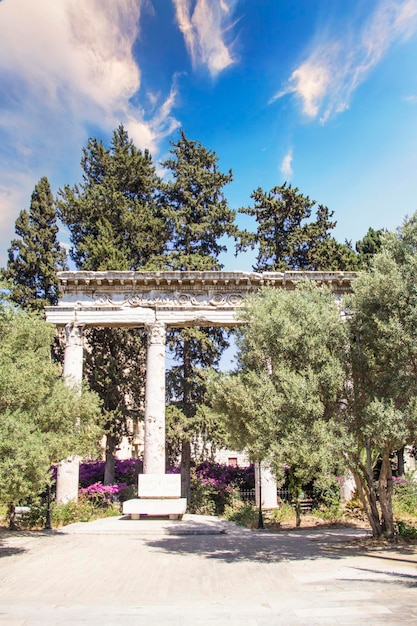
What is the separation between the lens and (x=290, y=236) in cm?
3145

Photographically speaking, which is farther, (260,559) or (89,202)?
(89,202)

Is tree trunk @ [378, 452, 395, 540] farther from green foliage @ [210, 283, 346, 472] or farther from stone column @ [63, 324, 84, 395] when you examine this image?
stone column @ [63, 324, 84, 395]

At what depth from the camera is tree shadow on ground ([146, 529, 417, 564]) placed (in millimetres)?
11695

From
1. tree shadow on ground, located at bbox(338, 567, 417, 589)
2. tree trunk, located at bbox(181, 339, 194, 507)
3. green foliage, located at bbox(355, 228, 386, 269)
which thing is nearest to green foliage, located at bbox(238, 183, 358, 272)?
green foliage, located at bbox(355, 228, 386, 269)

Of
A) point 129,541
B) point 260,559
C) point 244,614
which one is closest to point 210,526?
point 129,541

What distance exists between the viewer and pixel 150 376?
840 inches

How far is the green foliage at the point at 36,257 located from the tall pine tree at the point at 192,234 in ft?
21.1

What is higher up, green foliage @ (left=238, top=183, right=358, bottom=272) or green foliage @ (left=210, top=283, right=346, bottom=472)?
green foliage @ (left=238, top=183, right=358, bottom=272)

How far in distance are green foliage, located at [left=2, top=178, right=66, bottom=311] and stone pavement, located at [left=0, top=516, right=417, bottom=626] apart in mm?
14290

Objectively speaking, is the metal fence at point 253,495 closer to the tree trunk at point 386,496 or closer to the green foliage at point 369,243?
Result: the tree trunk at point 386,496

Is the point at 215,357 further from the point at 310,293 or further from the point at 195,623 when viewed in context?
the point at 195,623

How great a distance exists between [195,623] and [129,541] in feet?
28.9

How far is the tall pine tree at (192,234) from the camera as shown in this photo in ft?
85.5

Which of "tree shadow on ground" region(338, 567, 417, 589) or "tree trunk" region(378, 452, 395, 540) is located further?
"tree trunk" region(378, 452, 395, 540)
